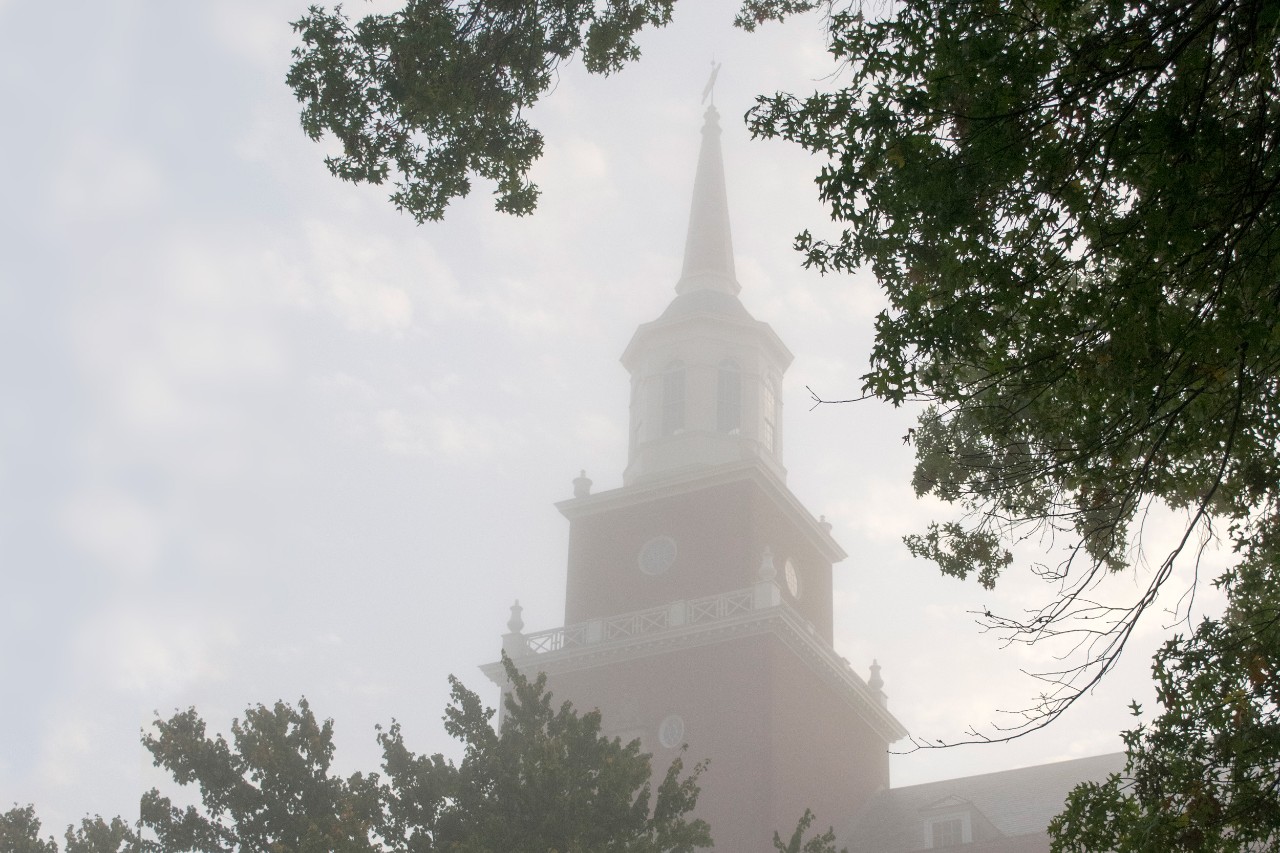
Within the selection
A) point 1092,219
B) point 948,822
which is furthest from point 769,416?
point 1092,219

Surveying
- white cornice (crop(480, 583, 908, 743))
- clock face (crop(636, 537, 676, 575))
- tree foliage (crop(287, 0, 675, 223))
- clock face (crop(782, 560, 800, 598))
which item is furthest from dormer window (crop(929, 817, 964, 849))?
tree foliage (crop(287, 0, 675, 223))

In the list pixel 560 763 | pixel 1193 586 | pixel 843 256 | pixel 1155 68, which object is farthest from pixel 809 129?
pixel 560 763

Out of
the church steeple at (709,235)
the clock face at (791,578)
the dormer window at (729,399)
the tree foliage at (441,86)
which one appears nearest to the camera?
the tree foliage at (441,86)

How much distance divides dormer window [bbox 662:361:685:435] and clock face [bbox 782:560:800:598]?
4604mm

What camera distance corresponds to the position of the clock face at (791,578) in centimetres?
3731

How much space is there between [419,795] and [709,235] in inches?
1030

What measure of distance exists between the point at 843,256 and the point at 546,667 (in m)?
27.7

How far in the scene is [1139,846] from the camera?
28.8 ft

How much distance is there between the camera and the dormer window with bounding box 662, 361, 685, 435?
39688mm

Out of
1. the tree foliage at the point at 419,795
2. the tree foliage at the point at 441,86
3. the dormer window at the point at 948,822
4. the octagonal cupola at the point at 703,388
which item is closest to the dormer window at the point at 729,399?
the octagonal cupola at the point at 703,388

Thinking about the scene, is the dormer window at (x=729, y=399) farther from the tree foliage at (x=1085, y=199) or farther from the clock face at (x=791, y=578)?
the tree foliage at (x=1085, y=199)

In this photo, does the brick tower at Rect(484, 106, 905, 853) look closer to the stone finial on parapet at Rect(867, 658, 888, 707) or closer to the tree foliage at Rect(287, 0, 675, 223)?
the stone finial on parapet at Rect(867, 658, 888, 707)

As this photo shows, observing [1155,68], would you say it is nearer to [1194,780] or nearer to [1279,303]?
[1279,303]

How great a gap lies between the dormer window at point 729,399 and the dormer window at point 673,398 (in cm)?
93
